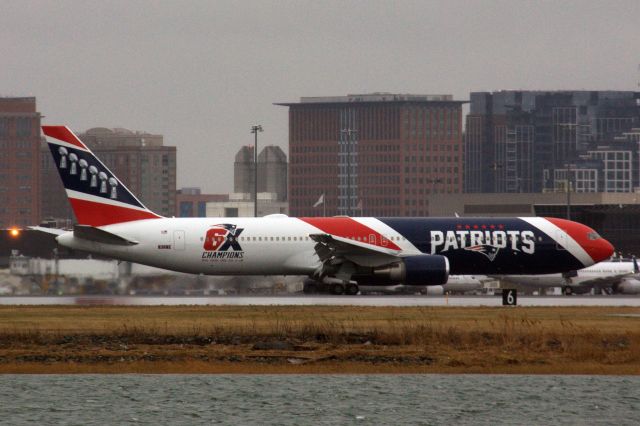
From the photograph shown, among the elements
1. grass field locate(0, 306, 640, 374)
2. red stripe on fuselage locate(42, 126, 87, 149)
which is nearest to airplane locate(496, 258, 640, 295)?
red stripe on fuselage locate(42, 126, 87, 149)

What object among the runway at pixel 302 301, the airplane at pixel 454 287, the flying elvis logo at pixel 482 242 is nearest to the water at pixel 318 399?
the runway at pixel 302 301

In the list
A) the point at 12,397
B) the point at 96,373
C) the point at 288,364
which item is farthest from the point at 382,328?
the point at 12,397

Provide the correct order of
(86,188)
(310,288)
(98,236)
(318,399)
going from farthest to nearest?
(310,288) → (86,188) → (98,236) → (318,399)

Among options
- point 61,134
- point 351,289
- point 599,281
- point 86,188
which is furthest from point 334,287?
point 599,281

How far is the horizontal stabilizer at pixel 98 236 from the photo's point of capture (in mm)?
77394

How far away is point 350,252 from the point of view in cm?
7950

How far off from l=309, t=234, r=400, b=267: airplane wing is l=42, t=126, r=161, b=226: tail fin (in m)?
10.7

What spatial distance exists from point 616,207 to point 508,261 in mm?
64560

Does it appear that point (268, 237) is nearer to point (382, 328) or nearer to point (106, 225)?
point (106, 225)

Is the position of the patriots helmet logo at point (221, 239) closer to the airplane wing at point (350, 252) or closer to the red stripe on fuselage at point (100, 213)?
the airplane wing at point (350, 252)

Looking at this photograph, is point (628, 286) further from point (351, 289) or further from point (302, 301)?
point (302, 301)

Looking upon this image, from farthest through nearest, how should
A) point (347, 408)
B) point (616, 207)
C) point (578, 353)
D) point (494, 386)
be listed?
1. point (616, 207)
2. point (578, 353)
3. point (494, 386)
4. point (347, 408)

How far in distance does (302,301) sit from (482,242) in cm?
1179

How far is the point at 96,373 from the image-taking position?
47.6 metres
